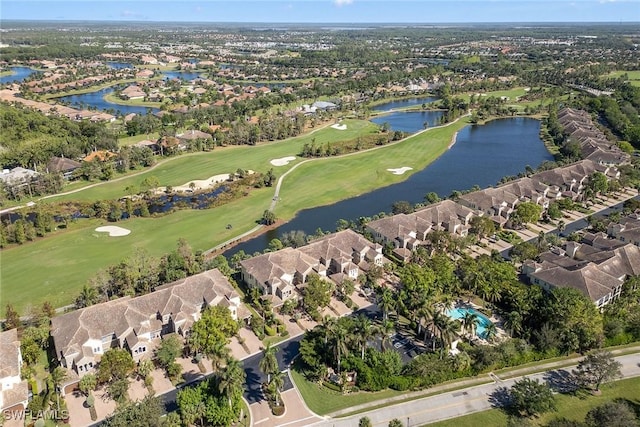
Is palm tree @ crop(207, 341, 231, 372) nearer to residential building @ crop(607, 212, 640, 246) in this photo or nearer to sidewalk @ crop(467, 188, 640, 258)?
sidewalk @ crop(467, 188, 640, 258)

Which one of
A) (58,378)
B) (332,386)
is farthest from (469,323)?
(58,378)

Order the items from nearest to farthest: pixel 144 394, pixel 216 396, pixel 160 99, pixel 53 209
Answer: pixel 216 396
pixel 144 394
pixel 53 209
pixel 160 99

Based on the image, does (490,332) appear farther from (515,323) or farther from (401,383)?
(401,383)

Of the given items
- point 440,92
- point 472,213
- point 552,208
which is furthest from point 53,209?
point 440,92

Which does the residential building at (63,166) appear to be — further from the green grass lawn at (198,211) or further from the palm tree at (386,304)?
the palm tree at (386,304)

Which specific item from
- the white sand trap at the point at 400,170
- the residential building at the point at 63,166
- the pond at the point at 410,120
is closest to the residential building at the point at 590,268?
the white sand trap at the point at 400,170

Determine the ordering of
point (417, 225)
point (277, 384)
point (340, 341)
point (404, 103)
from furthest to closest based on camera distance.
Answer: point (404, 103), point (417, 225), point (340, 341), point (277, 384)

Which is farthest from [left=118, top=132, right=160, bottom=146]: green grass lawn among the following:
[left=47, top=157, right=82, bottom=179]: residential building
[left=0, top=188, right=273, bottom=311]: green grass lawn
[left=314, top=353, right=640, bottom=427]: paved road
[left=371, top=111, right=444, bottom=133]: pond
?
[left=314, top=353, right=640, bottom=427]: paved road

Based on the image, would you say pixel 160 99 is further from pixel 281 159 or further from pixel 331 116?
pixel 281 159
